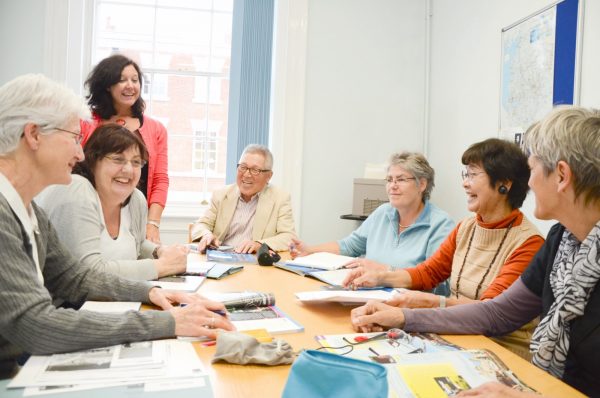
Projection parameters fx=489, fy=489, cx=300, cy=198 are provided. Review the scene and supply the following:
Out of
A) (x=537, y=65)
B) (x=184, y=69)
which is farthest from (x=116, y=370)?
(x=184, y=69)

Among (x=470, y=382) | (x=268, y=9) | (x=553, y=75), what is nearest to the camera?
(x=470, y=382)

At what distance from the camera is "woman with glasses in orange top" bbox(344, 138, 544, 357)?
1.67 metres

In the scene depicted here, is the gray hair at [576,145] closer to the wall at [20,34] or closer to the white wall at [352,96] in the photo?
the white wall at [352,96]

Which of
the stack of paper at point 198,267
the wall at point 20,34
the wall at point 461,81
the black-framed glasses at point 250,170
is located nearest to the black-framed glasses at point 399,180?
the wall at point 461,81

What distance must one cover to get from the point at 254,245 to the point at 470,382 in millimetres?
1793

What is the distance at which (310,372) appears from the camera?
0.74 m

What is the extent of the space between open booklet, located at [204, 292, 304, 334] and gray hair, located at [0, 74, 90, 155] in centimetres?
69

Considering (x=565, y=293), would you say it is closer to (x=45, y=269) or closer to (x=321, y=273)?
(x=321, y=273)

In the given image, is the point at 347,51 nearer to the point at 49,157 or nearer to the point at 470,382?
the point at 49,157

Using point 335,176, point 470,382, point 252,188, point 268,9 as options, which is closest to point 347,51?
point 268,9

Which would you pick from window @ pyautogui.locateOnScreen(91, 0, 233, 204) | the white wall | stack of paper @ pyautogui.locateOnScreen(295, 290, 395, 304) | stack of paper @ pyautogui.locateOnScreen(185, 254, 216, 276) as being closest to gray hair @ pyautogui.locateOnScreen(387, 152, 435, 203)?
stack of paper @ pyautogui.locateOnScreen(295, 290, 395, 304)

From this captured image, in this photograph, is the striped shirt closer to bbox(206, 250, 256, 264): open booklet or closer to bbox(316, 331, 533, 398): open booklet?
bbox(206, 250, 256, 264): open booklet

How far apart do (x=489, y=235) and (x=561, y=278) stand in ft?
1.74

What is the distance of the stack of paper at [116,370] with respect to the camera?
911mm
